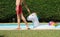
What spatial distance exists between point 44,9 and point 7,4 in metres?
1.89

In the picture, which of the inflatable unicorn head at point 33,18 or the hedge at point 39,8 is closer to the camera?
the inflatable unicorn head at point 33,18

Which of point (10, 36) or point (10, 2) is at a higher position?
point (10, 2)

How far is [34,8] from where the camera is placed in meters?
13.7

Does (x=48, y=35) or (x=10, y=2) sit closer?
(x=48, y=35)

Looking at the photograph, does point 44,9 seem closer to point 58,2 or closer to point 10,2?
point 58,2

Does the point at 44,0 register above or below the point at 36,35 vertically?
above

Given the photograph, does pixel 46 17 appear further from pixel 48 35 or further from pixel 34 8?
pixel 48 35

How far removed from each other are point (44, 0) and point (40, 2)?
0.23 m

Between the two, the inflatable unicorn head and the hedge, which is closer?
the inflatable unicorn head

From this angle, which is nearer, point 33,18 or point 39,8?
point 33,18

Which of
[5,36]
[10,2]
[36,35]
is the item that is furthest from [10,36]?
[10,2]

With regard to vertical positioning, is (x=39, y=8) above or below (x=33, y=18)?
above

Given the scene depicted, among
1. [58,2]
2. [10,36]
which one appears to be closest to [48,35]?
[10,36]

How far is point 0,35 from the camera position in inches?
338
